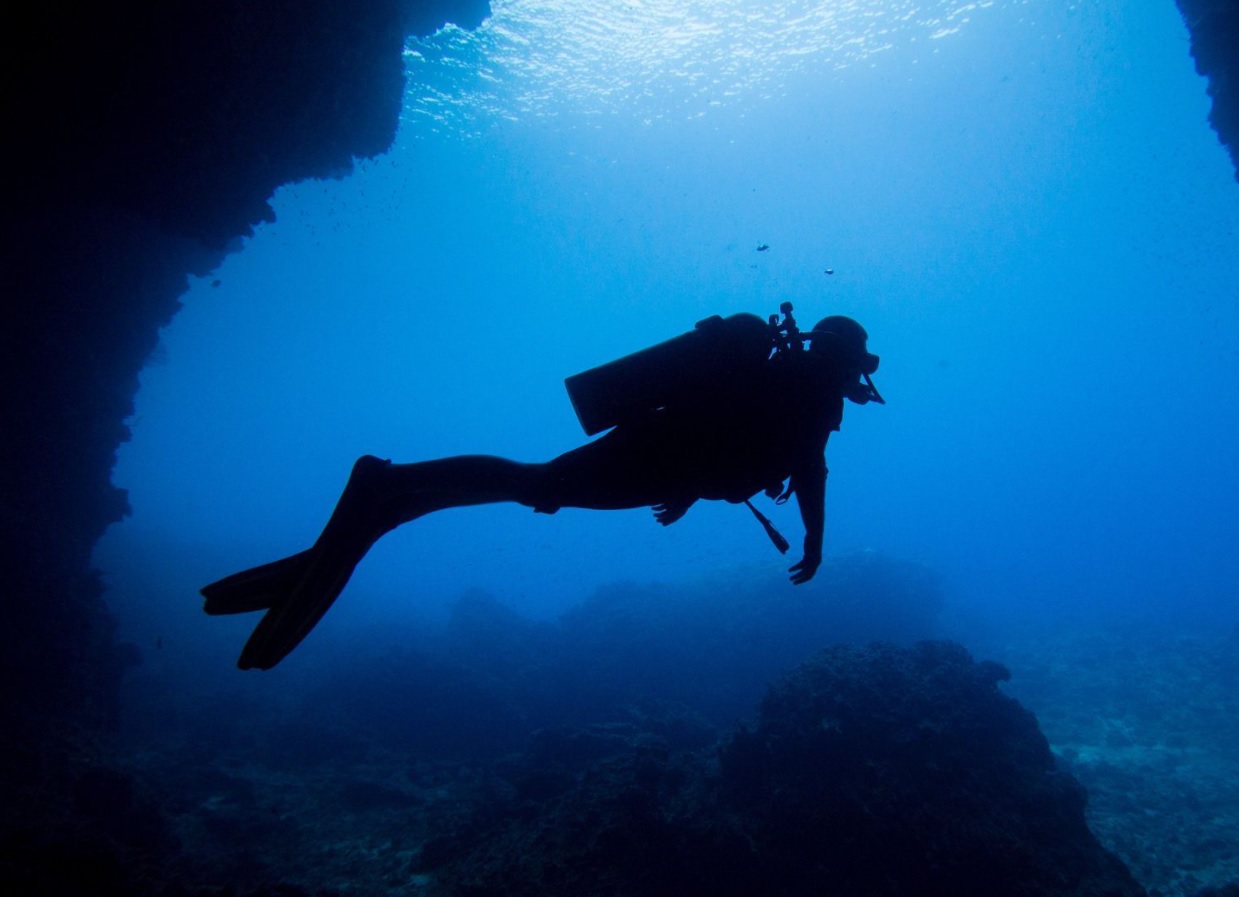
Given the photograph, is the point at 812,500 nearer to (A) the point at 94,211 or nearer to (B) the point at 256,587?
(B) the point at 256,587

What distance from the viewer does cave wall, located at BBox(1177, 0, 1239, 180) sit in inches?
454

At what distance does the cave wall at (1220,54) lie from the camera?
11.5 meters

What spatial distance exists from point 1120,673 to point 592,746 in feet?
103

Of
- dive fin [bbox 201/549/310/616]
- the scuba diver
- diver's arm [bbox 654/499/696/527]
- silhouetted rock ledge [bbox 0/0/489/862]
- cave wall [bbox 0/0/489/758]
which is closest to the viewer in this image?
the scuba diver

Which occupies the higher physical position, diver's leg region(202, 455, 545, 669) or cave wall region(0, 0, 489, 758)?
cave wall region(0, 0, 489, 758)

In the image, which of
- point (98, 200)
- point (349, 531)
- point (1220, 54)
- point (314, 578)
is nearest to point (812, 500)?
point (349, 531)

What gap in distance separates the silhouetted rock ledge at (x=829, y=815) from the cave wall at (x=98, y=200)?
869 centimetres

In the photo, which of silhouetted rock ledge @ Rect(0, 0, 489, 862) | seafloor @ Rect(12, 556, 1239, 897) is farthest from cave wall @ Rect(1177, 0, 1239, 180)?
silhouetted rock ledge @ Rect(0, 0, 489, 862)

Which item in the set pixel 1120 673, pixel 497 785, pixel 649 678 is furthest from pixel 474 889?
pixel 1120 673

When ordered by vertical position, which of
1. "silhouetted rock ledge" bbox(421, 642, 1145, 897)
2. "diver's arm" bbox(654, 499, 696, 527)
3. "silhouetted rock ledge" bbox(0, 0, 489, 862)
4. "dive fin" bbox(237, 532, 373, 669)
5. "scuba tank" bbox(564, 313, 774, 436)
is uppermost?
"silhouetted rock ledge" bbox(0, 0, 489, 862)

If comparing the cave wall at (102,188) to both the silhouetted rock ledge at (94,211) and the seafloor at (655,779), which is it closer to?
the silhouetted rock ledge at (94,211)

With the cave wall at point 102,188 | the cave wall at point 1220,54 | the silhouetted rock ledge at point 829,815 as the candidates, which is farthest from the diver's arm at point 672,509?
the cave wall at point 1220,54

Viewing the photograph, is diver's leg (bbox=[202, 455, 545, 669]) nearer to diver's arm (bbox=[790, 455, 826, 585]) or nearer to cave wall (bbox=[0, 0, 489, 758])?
diver's arm (bbox=[790, 455, 826, 585])

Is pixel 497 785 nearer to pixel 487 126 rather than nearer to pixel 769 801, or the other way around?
pixel 769 801
